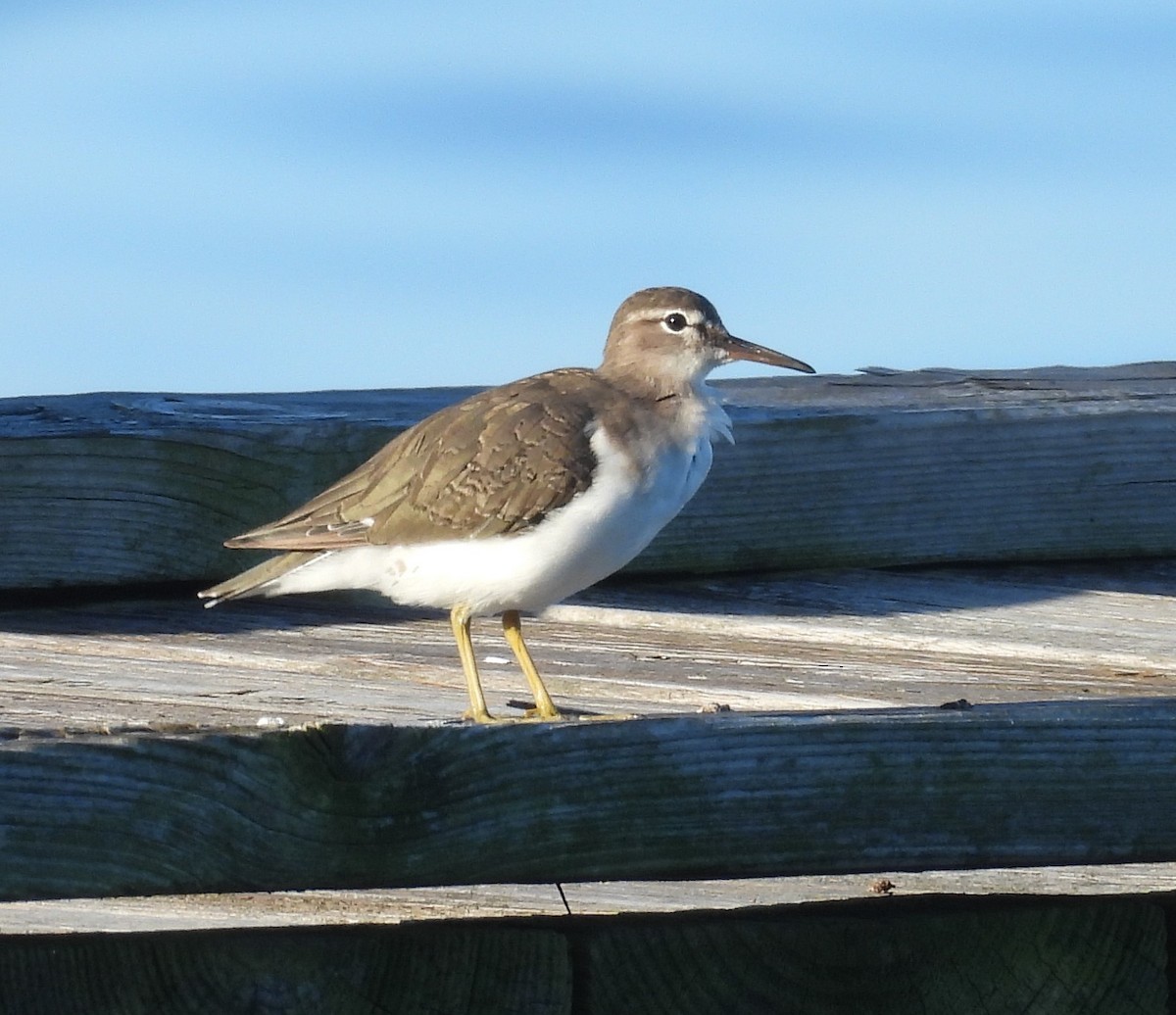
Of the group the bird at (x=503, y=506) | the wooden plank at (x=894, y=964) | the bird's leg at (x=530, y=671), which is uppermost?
the bird at (x=503, y=506)

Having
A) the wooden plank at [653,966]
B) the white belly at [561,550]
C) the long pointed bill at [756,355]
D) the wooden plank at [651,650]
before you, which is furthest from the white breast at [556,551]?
the wooden plank at [653,966]

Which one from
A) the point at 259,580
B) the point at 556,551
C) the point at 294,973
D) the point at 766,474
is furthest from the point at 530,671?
the point at 766,474

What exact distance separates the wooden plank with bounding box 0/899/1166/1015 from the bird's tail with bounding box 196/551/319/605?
5.34ft

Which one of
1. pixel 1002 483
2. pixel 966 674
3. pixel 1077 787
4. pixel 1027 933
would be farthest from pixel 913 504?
pixel 1077 787

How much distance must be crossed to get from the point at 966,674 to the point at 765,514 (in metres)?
1.32

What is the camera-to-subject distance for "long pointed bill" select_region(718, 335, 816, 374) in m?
6.15

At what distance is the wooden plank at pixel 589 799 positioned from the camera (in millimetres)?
2906

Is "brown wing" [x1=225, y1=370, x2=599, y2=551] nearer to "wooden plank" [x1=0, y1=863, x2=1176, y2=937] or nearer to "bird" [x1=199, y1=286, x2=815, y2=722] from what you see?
"bird" [x1=199, y1=286, x2=815, y2=722]

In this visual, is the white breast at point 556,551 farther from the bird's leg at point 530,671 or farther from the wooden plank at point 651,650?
the wooden plank at point 651,650

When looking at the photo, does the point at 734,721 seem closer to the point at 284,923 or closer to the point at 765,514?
the point at 284,923

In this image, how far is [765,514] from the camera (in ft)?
19.3

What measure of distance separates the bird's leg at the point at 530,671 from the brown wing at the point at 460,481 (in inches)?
10.6

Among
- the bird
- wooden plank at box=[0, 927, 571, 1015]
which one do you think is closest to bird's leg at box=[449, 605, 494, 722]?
the bird

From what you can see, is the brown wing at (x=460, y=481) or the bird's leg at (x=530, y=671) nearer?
the bird's leg at (x=530, y=671)
